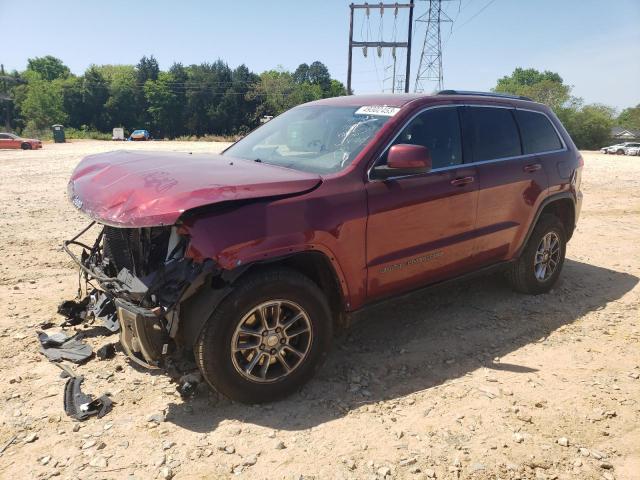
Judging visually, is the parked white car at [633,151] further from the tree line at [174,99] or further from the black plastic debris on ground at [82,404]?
the black plastic debris on ground at [82,404]

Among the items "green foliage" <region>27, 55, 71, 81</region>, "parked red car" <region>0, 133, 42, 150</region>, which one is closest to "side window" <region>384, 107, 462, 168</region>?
"parked red car" <region>0, 133, 42, 150</region>

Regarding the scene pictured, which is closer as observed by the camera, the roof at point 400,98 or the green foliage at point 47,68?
the roof at point 400,98

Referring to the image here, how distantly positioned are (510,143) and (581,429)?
2545 mm

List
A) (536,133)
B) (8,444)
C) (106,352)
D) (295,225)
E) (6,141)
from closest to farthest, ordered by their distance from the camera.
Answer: (8,444)
(295,225)
(106,352)
(536,133)
(6,141)

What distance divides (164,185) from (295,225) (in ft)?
2.63

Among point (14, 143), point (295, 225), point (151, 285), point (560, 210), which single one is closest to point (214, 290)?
point (151, 285)

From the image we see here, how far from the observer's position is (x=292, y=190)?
300 cm

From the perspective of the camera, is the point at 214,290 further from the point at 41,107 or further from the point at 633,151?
the point at 41,107

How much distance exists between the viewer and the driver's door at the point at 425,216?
3.38 m

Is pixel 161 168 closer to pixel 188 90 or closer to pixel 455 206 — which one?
pixel 455 206

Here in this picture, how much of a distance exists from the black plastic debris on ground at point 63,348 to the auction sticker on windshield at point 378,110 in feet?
9.10

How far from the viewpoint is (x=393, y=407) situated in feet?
10.3

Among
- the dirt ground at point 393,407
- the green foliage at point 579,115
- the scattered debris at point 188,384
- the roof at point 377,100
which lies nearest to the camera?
the dirt ground at point 393,407

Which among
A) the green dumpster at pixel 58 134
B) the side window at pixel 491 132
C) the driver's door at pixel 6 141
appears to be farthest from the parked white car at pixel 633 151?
the green dumpster at pixel 58 134
